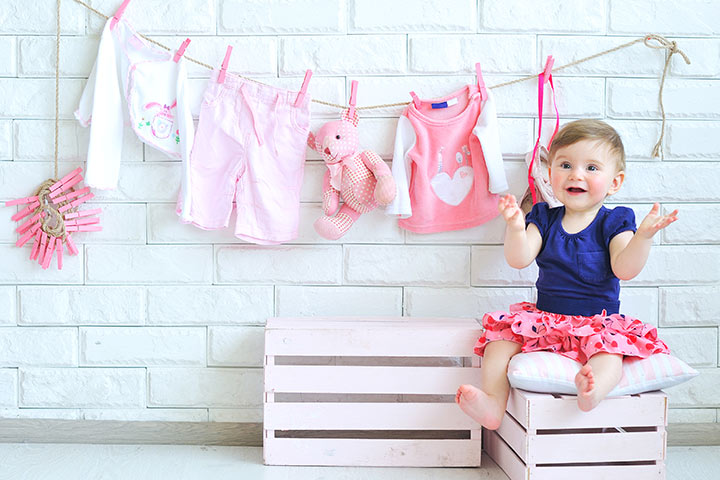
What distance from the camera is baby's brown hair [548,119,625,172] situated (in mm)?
1674

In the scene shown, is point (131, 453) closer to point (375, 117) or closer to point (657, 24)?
Answer: point (375, 117)

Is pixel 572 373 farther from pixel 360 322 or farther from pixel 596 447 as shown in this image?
pixel 360 322

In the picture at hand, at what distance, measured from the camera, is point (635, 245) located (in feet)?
5.26

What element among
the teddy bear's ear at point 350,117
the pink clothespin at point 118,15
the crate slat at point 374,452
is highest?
the pink clothespin at point 118,15

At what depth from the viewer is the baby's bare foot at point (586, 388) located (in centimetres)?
147

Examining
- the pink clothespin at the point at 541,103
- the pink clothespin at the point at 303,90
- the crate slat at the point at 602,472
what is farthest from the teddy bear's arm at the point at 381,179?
the crate slat at the point at 602,472

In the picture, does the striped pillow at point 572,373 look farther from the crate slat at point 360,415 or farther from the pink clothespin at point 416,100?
the pink clothespin at point 416,100

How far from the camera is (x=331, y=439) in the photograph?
1.75 meters

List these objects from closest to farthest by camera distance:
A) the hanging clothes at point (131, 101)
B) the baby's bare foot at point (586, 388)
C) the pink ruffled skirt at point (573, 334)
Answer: the baby's bare foot at point (586, 388) < the pink ruffled skirt at point (573, 334) < the hanging clothes at point (131, 101)

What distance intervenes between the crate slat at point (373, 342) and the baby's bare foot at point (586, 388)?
303 millimetres

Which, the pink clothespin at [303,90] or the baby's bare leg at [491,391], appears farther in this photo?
the pink clothespin at [303,90]

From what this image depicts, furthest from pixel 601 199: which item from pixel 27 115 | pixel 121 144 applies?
pixel 27 115

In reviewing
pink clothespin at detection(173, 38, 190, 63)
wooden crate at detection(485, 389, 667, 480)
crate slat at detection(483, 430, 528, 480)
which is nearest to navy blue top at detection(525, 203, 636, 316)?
wooden crate at detection(485, 389, 667, 480)

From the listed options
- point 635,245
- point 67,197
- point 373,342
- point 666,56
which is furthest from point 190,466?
point 666,56
